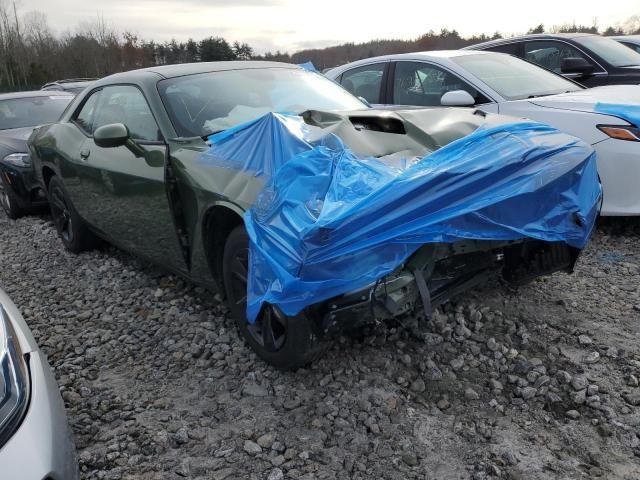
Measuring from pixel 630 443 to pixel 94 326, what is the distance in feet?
10.0

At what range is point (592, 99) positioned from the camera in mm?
4461

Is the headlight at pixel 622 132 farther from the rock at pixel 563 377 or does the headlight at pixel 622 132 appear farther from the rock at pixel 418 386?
the rock at pixel 418 386

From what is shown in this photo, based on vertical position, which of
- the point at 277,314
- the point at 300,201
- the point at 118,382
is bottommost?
the point at 118,382

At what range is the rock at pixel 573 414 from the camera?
234cm

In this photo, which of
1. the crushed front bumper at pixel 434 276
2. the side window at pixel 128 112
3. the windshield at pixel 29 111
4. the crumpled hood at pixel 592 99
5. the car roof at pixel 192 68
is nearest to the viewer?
the crushed front bumper at pixel 434 276

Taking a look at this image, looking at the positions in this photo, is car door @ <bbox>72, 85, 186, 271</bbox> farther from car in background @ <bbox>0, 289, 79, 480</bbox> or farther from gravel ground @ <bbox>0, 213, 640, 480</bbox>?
car in background @ <bbox>0, 289, 79, 480</bbox>

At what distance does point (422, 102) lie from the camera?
5.47 meters

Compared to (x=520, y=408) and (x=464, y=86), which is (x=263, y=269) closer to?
(x=520, y=408)

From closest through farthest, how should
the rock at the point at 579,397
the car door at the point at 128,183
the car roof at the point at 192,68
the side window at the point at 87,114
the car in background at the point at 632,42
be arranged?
the rock at the point at 579,397 → the car door at the point at 128,183 → the car roof at the point at 192,68 → the side window at the point at 87,114 → the car in background at the point at 632,42

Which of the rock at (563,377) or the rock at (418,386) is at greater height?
the rock at (563,377)

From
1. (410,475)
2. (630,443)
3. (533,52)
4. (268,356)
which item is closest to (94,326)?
(268,356)

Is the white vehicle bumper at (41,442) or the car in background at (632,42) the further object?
the car in background at (632,42)

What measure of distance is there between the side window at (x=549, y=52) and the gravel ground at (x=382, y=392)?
378 cm

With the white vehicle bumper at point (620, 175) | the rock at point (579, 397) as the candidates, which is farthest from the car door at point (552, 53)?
the rock at point (579, 397)
